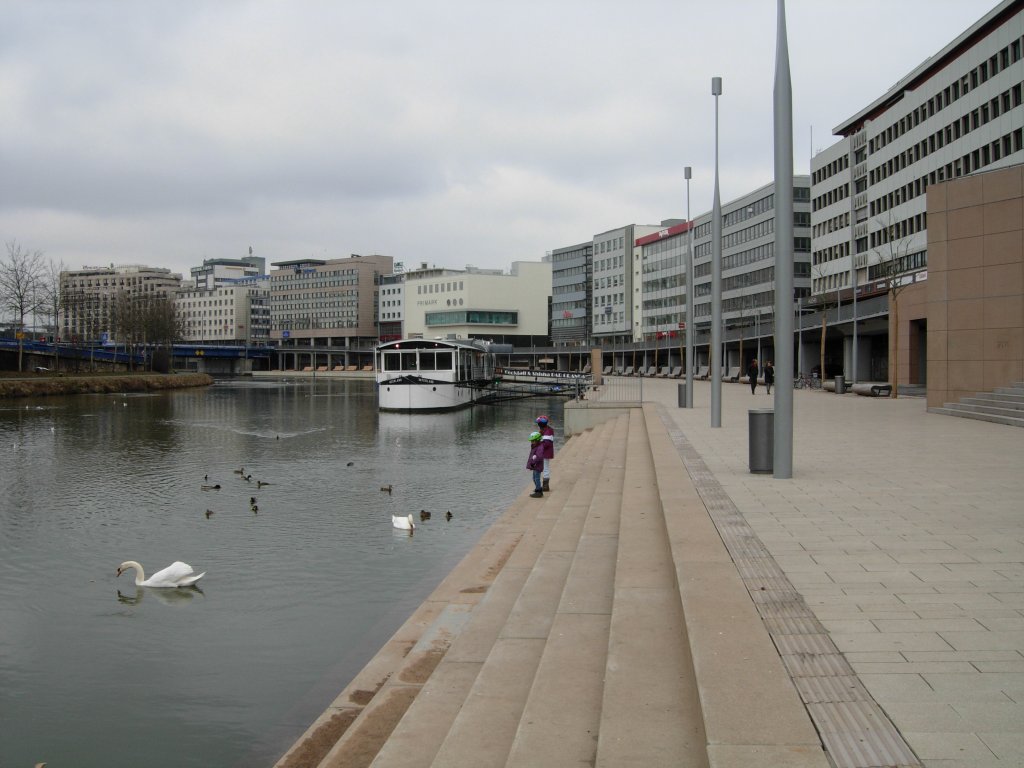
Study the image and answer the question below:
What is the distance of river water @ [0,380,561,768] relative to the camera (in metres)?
7.74

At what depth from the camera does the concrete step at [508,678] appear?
15.8 ft

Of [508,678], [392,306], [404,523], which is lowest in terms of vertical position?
[404,523]

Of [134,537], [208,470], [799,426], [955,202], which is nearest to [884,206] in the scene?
[955,202]

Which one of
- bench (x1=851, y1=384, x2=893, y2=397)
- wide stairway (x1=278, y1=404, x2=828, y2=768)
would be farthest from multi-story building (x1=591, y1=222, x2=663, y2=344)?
wide stairway (x1=278, y1=404, x2=828, y2=768)

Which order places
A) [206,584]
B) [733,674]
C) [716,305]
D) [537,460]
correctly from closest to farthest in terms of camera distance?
[733,674] → [206,584] → [537,460] → [716,305]

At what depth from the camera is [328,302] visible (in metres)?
182

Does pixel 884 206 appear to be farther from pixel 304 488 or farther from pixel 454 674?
pixel 454 674

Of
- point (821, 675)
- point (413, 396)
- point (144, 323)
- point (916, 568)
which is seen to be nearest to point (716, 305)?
point (916, 568)

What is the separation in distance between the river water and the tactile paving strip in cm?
379

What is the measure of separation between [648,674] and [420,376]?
4871 cm

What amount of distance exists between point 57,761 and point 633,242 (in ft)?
435

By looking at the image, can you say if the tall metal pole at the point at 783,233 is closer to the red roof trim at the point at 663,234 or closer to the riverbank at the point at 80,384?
the riverbank at the point at 80,384

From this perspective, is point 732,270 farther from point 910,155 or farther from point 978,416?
point 978,416

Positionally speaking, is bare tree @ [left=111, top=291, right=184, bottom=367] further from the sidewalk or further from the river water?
the sidewalk
